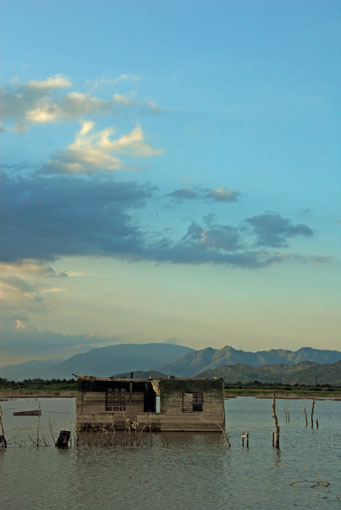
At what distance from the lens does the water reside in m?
26.2

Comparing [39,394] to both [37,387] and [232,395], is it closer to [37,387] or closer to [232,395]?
[37,387]

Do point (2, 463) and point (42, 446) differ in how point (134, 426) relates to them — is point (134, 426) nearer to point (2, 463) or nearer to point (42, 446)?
point (42, 446)

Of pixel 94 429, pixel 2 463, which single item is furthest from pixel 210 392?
pixel 2 463

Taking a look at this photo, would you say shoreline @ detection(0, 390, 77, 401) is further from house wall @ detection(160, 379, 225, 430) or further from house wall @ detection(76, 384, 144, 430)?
house wall @ detection(160, 379, 225, 430)

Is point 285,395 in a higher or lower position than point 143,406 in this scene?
lower

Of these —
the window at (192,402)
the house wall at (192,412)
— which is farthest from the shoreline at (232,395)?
the house wall at (192,412)

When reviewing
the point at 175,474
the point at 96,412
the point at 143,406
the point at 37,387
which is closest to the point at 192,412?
the point at 143,406

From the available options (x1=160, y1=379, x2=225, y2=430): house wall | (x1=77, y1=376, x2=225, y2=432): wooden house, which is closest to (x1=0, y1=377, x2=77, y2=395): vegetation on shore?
(x1=77, y1=376, x2=225, y2=432): wooden house

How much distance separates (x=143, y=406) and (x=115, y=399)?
7.31 ft

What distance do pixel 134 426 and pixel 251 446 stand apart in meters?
8.66

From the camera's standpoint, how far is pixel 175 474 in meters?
31.9

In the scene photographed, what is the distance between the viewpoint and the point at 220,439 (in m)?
44.5

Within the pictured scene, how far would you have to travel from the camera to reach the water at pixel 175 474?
2620 centimetres

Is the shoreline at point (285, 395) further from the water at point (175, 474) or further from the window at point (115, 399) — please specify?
the window at point (115, 399)
